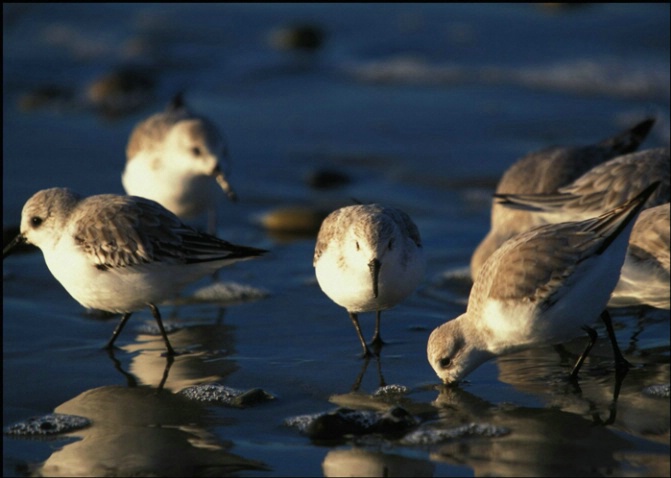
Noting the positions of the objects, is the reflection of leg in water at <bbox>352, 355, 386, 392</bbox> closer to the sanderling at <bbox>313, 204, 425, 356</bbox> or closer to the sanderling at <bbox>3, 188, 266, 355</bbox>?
the sanderling at <bbox>313, 204, 425, 356</bbox>

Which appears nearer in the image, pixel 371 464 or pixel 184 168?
pixel 371 464

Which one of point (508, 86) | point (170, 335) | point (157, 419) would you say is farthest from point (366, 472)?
point (508, 86)

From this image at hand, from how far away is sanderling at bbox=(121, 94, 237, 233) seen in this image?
10.1m

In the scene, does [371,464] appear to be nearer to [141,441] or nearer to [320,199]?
[141,441]

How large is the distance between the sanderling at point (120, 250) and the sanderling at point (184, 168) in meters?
2.41

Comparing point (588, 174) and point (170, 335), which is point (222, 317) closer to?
point (170, 335)

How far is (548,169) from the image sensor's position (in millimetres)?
9375

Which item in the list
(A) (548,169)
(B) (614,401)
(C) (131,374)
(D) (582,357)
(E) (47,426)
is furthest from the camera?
(A) (548,169)

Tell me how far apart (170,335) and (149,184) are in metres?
2.96

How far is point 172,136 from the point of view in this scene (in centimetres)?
1028

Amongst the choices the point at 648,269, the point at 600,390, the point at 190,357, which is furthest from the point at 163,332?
the point at 648,269

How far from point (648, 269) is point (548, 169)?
7.20ft

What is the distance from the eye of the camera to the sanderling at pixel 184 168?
1007 cm

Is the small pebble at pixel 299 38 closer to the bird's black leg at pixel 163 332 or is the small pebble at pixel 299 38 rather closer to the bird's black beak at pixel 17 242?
the bird's black beak at pixel 17 242
